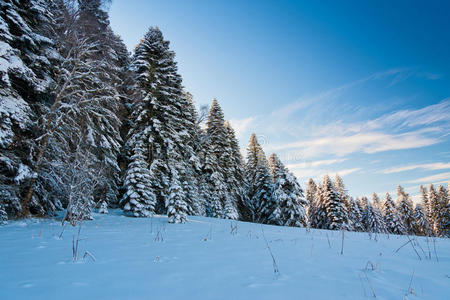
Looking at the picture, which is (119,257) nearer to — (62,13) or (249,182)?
(62,13)

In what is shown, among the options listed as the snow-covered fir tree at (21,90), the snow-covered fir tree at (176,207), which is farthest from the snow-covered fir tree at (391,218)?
the snow-covered fir tree at (21,90)

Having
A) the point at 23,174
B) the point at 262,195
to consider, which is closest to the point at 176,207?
the point at 23,174

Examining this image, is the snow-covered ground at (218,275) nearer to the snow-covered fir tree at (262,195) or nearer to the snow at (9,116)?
the snow at (9,116)

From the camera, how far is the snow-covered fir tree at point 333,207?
80.4 feet

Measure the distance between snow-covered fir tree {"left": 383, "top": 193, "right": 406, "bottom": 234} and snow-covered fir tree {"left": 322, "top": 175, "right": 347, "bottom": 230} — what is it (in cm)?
1349

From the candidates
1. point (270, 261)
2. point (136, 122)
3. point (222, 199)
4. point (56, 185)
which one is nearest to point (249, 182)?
point (222, 199)

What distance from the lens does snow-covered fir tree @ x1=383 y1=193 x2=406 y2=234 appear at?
102ft

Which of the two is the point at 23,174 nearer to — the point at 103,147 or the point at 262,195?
the point at 103,147

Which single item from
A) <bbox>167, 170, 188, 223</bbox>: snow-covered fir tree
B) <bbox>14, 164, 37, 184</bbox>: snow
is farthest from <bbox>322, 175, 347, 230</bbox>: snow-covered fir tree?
<bbox>14, 164, 37, 184</bbox>: snow

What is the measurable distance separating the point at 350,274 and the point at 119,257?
9.65 ft

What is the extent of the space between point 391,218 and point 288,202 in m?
24.7

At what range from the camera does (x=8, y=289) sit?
1.71 m

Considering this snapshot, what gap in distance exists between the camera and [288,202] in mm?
19906

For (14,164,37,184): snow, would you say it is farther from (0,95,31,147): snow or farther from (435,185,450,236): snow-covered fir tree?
(435,185,450,236): snow-covered fir tree
